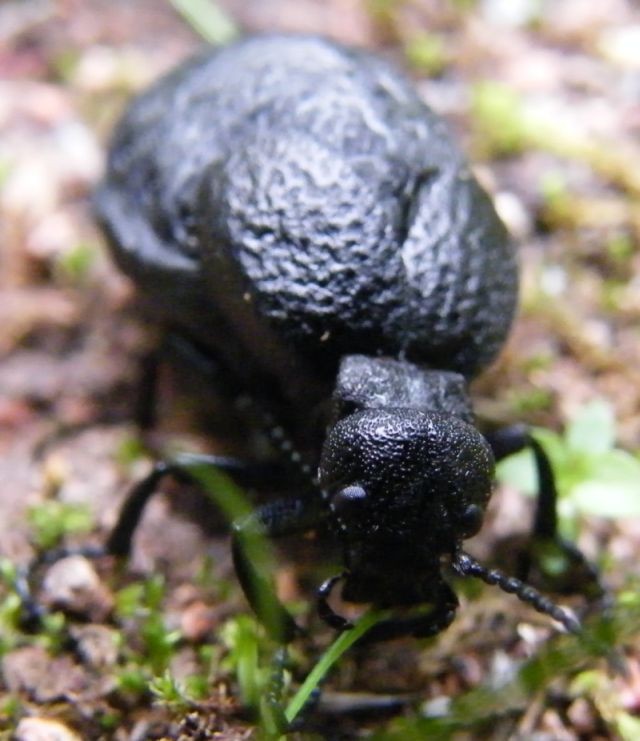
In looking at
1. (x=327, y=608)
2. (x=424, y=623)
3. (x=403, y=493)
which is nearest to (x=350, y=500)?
(x=403, y=493)

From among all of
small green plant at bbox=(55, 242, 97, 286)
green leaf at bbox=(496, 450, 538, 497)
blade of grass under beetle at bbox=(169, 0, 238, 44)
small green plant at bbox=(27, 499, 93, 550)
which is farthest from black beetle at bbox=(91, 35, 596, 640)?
blade of grass under beetle at bbox=(169, 0, 238, 44)

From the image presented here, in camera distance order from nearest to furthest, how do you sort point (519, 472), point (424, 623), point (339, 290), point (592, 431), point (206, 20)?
point (424, 623) → point (339, 290) → point (519, 472) → point (592, 431) → point (206, 20)

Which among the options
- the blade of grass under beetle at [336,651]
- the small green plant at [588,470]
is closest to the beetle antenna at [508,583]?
the blade of grass under beetle at [336,651]

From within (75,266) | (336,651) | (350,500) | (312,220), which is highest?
(312,220)

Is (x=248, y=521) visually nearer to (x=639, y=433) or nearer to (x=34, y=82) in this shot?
(x=639, y=433)

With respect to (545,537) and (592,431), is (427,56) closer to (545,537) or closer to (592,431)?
(592,431)

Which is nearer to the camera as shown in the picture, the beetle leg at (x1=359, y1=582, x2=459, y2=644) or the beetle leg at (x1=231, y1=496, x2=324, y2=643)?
the beetle leg at (x1=359, y1=582, x2=459, y2=644)

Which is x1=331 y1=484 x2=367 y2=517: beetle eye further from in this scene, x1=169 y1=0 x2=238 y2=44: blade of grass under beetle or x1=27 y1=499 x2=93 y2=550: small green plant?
x1=169 y1=0 x2=238 y2=44: blade of grass under beetle
